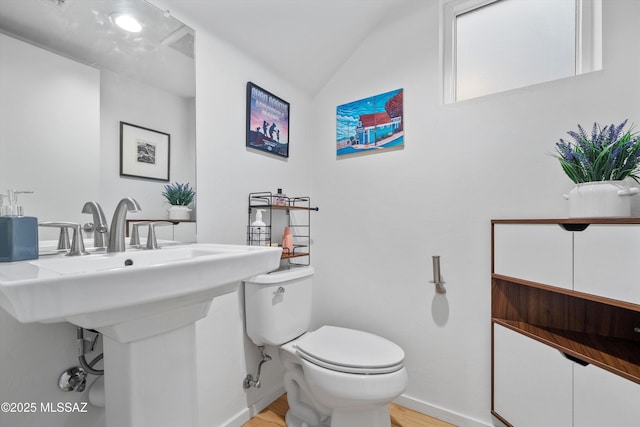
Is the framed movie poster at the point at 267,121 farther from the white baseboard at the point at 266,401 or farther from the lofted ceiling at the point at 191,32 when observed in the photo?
the white baseboard at the point at 266,401

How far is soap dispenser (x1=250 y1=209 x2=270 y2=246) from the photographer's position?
4.54 ft

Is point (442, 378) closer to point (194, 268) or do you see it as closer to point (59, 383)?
point (194, 268)

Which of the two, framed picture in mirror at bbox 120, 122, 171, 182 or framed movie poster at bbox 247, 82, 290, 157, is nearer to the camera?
framed picture in mirror at bbox 120, 122, 171, 182

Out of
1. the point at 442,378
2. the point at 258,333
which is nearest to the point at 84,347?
the point at 258,333

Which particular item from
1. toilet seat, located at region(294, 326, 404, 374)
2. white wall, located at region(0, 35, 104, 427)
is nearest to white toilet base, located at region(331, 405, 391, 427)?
toilet seat, located at region(294, 326, 404, 374)

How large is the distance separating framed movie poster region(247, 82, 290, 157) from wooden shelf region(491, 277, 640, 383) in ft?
4.28

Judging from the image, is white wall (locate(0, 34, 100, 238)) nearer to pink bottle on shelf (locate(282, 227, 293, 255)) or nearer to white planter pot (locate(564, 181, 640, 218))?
pink bottle on shelf (locate(282, 227, 293, 255))

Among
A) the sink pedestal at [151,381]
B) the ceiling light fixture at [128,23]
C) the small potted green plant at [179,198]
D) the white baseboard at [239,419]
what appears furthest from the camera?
the white baseboard at [239,419]

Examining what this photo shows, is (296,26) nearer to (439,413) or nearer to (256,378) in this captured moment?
(256,378)

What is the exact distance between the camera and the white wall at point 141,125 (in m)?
0.99

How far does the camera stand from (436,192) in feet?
4.78

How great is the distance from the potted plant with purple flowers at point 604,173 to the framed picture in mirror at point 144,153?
155 cm

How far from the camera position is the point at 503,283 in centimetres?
128

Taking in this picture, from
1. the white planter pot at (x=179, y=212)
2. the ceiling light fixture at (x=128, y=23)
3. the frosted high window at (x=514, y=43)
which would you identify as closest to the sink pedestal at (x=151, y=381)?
the white planter pot at (x=179, y=212)
